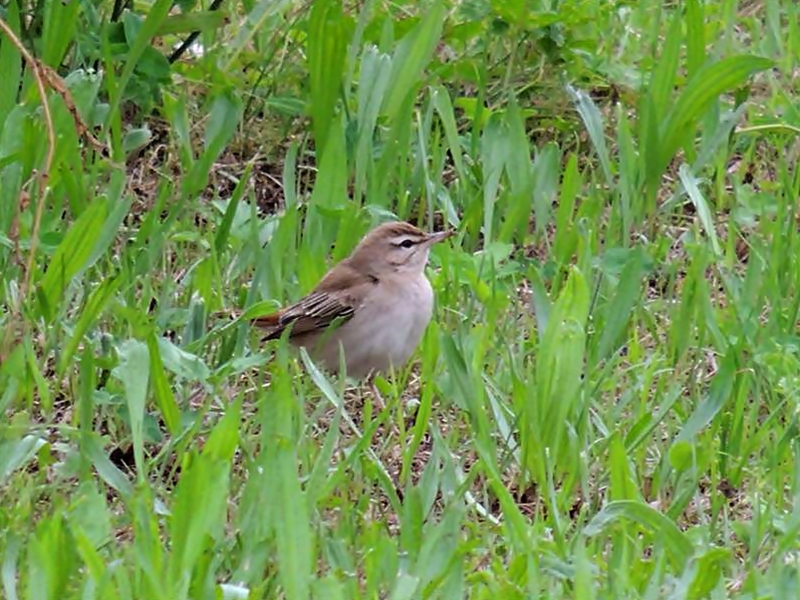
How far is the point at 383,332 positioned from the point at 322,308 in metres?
0.23

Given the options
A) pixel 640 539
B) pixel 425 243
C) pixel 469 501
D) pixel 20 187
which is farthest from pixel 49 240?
pixel 640 539

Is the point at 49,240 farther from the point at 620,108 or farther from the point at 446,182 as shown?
the point at 620,108

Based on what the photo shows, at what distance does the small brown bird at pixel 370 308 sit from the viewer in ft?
20.4

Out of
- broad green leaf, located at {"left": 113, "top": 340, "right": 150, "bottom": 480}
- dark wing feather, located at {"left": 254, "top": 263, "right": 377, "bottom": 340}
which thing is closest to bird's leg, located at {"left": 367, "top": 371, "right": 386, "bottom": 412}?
dark wing feather, located at {"left": 254, "top": 263, "right": 377, "bottom": 340}

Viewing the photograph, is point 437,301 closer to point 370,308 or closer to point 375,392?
point 370,308

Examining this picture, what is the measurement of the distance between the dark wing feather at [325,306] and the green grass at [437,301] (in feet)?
0.31

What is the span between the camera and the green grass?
15.5ft

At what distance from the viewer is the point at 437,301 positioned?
6.57m

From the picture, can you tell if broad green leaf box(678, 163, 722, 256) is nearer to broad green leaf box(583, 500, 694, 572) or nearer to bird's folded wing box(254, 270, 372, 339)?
bird's folded wing box(254, 270, 372, 339)

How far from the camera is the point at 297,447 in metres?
5.26

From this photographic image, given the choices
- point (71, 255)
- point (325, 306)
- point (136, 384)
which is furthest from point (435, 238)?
point (136, 384)

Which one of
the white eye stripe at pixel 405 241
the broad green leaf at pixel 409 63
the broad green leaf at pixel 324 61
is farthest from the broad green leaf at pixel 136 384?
the broad green leaf at pixel 409 63

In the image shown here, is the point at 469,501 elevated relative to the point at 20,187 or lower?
lower

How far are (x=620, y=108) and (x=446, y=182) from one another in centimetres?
69
